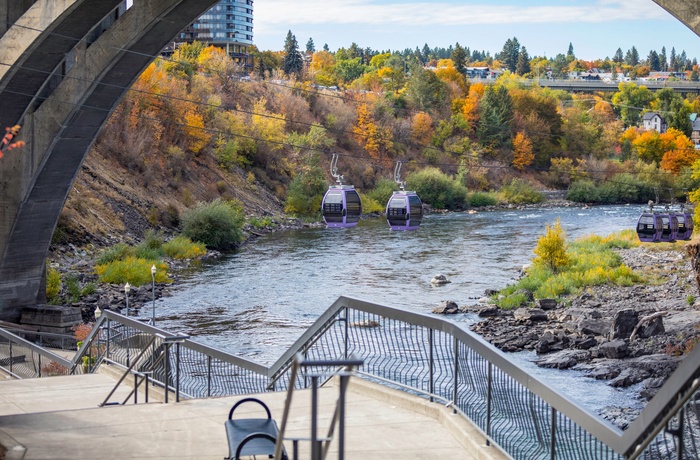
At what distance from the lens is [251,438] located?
20.2ft

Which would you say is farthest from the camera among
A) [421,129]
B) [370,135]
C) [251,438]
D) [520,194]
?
[421,129]

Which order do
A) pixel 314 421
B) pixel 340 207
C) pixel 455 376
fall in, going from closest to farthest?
1. pixel 314 421
2. pixel 455 376
3. pixel 340 207

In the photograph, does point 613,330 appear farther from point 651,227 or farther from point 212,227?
point 212,227

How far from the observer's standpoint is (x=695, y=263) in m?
36.3

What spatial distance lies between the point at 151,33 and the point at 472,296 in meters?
21.4

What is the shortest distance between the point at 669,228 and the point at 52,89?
24.7 metres

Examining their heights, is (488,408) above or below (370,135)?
above

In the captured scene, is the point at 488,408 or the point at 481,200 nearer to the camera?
the point at 488,408

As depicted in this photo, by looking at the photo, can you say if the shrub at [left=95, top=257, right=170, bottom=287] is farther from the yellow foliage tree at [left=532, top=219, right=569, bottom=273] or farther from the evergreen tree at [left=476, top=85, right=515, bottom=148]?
the evergreen tree at [left=476, top=85, right=515, bottom=148]

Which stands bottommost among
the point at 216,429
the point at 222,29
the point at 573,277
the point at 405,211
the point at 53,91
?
the point at 573,277

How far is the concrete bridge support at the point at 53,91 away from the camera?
69.1 ft

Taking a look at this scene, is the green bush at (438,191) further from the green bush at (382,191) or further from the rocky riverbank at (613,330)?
the rocky riverbank at (613,330)

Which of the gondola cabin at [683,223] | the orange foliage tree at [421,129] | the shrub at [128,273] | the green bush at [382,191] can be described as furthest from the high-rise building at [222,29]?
the gondola cabin at [683,223]

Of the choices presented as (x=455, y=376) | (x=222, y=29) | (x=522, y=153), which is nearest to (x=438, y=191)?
(x=522, y=153)
